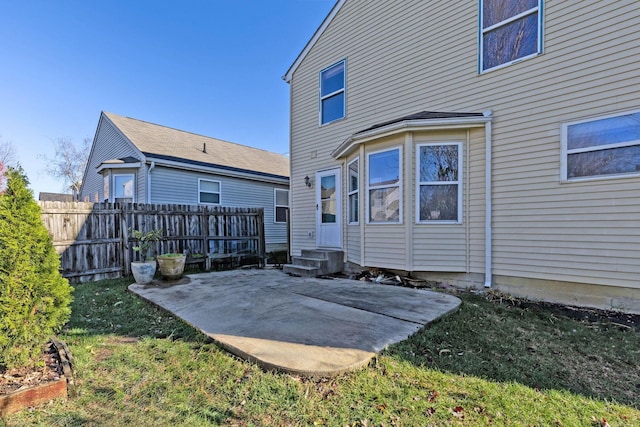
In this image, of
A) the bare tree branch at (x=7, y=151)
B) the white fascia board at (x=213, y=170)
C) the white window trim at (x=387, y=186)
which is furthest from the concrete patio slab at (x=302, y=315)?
the bare tree branch at (x=7, y=151)

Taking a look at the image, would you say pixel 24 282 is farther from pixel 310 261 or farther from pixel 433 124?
pixel 433 124

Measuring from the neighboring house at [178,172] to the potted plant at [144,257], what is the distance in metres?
3.55

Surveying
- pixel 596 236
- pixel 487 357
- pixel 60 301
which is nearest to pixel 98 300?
pixel 60 301

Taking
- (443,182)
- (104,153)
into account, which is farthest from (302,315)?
(104,153)

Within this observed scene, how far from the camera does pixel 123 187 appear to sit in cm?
1111

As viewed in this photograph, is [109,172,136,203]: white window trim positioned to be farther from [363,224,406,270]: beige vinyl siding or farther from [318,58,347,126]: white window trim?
[363,224,406,270]: beige vinyl siding

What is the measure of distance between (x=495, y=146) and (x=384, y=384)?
16.1ft

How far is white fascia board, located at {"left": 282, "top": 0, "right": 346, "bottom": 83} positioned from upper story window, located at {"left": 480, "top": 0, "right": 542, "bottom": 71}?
389cm

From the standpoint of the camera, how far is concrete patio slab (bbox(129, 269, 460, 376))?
280 cm

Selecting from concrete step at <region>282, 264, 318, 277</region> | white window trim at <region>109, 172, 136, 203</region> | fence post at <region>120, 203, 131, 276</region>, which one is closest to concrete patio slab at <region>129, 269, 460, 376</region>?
concrete step at <region>282, 264, 318, 277</region>

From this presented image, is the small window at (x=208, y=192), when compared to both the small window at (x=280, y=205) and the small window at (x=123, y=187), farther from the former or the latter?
the small window at (x=280, y=205)

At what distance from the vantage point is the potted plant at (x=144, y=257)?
5.98 meters

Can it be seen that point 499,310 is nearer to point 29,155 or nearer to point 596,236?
point 596,236

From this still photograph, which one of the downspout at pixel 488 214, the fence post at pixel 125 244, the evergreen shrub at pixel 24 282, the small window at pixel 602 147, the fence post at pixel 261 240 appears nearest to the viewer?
the evergreen shrub at pixel 24 282
